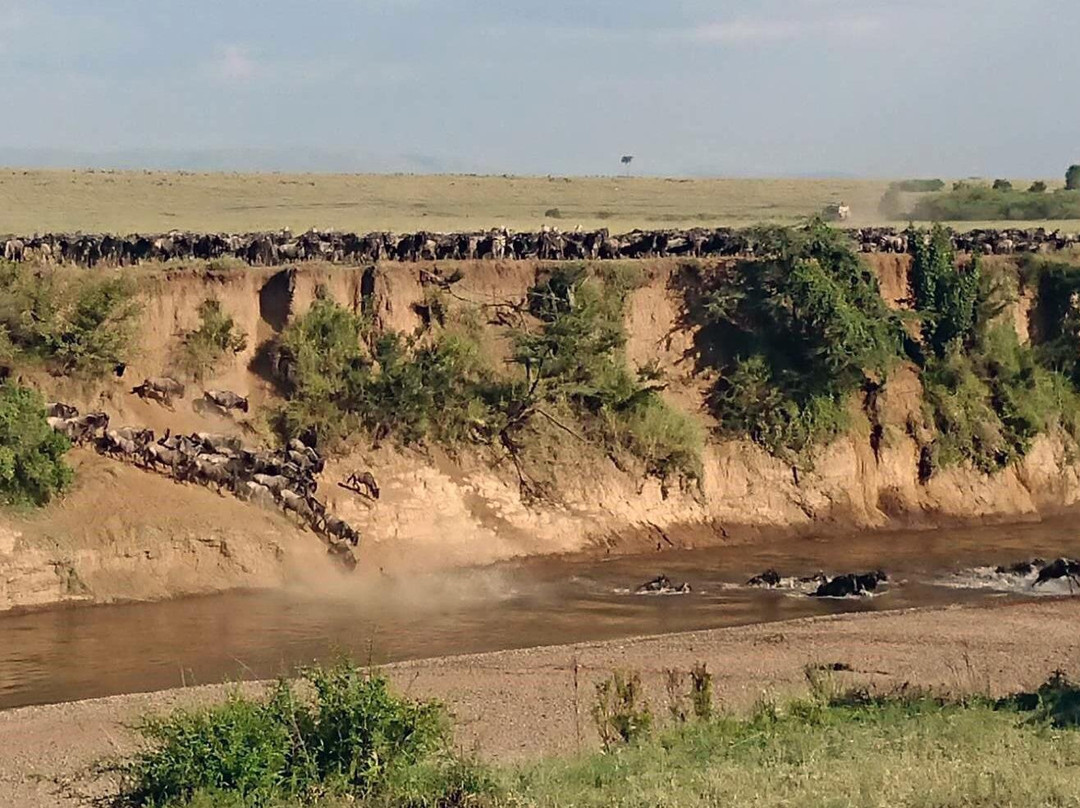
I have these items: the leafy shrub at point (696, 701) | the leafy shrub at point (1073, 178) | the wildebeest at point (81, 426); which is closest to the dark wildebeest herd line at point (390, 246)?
the wildebeest at point (81, 426)

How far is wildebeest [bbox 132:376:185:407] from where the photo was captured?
2816 centimetres

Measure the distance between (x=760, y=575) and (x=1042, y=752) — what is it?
1414cm

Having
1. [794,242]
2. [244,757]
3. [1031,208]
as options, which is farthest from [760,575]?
[1031,208]

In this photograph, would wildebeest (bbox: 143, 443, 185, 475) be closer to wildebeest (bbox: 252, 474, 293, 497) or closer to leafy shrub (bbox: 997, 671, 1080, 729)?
wildebeest (bbox: 252, 474, 293, 497)

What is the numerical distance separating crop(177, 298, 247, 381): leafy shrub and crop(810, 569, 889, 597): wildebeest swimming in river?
34.7 feet

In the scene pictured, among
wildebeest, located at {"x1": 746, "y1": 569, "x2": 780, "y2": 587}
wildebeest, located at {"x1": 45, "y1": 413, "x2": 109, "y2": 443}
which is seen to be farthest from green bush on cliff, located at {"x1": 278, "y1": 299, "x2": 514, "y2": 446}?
wildebeest, located at {"x1": 746, "y1": 569, "x2": 780, "y2": 587}

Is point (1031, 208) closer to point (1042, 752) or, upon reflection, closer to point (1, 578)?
point (1, 578)

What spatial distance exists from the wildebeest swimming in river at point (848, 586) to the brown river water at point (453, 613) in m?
0.23

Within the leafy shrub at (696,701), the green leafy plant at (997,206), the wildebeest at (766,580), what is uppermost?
the green leafy plant at (997,206)

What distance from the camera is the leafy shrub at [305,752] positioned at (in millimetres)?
11961

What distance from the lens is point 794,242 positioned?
32.0 m

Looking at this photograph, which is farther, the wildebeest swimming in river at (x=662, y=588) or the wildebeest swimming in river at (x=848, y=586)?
the wildebeest swimming in river at (x=662, y=588)

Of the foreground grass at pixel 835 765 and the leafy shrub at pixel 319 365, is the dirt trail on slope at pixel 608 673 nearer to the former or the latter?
the foreground grass at pixel 835 765

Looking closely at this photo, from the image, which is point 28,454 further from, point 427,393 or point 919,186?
point 919,186
